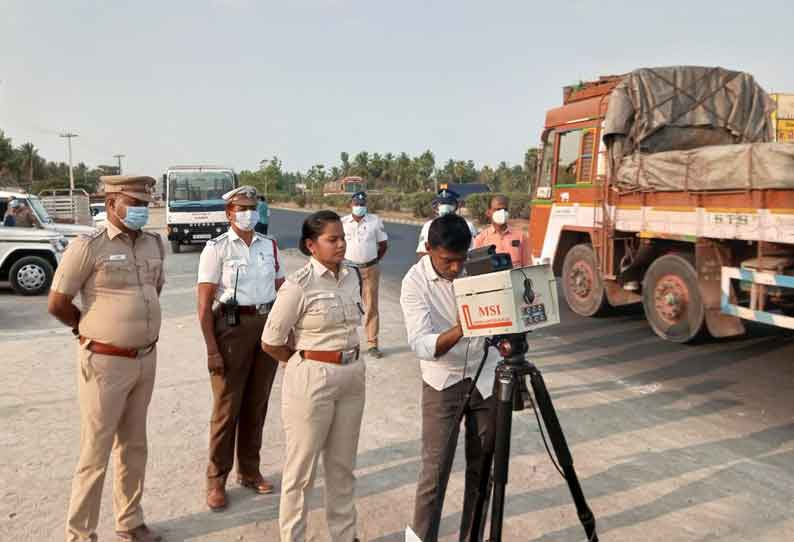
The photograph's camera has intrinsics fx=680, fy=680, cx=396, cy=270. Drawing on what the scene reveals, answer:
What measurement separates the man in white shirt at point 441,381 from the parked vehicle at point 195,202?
54.1 feet

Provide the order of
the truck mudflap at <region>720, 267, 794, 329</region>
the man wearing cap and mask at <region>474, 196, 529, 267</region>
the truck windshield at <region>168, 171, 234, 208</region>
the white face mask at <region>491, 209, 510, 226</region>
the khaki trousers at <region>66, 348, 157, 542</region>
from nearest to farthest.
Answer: the khaki trousers at <region>66, 348, 157, 542</region>
the man wearing cap and mask at <region>474, 196, 529, 267</region>
the white face mask at <region>491, 209, 510, 226</region>
the truck mudflap at <region>720, 267, 794, 329</region>
the truck windshield at <region>168, 171, 234, 208</region>

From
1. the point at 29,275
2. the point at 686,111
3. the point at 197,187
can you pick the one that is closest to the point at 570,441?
the point at 686,111

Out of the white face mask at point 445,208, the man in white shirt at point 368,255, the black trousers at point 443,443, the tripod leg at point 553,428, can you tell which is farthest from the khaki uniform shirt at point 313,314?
the man in white shirt at point 368,255

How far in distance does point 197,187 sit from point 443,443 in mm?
17965

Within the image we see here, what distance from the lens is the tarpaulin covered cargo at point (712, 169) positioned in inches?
259

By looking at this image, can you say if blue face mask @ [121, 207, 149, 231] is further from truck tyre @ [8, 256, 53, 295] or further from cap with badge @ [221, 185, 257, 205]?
truck tyre @ [8, 256, 53, 295]

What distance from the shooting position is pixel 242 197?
4.12 m

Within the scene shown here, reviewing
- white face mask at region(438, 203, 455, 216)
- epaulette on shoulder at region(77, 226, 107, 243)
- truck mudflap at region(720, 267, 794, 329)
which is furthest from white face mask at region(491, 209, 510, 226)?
epaulette on shoulder at region(77, 226, 107, 243)

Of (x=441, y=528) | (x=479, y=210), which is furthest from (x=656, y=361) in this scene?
(x=479, y=210)

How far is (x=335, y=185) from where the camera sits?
98750 mm

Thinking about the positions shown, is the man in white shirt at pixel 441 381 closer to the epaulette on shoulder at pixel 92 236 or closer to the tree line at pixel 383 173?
the epaulette on shoulder at pixel 92 236

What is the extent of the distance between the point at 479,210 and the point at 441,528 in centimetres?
3111

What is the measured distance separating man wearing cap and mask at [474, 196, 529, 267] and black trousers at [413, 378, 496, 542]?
3.04 metres

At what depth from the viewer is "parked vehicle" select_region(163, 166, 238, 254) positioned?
1909 cm
